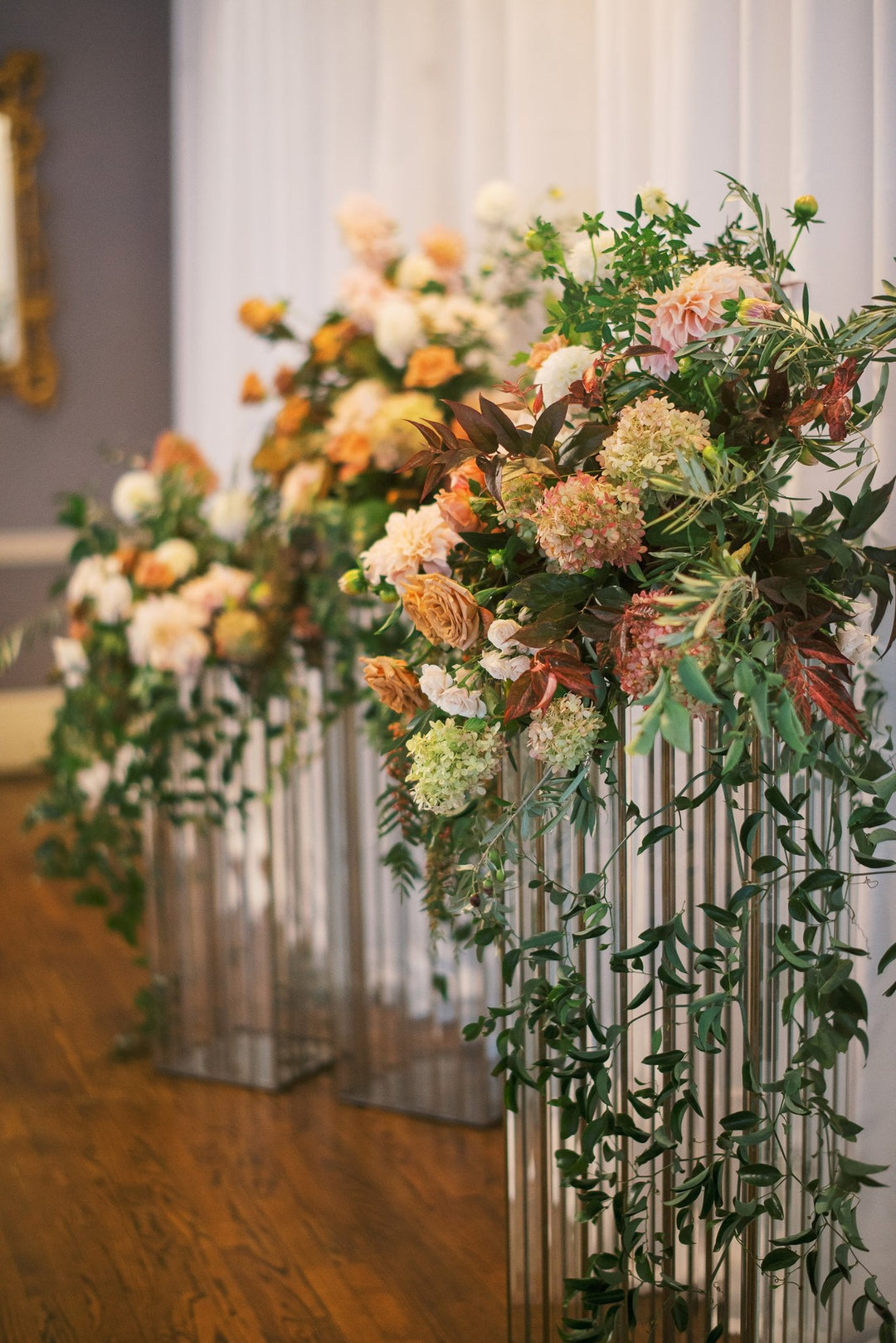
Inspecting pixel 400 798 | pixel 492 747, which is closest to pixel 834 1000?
pixel 492 747

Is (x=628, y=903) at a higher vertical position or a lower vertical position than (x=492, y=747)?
lower

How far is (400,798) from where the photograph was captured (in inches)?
58.3

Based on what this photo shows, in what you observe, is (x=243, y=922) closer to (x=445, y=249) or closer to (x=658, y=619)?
(x=445, y=249)

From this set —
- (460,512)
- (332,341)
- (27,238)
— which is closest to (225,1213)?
(460,512)

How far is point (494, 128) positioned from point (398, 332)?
0.59 metres

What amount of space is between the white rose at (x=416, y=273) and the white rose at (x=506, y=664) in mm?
1347

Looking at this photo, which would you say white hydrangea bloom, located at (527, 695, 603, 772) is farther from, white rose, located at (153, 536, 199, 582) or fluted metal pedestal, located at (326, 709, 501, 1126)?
white rose, located at (153, 536, 199, 582)

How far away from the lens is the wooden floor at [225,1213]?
174cm

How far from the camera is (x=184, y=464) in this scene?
248 centimetres

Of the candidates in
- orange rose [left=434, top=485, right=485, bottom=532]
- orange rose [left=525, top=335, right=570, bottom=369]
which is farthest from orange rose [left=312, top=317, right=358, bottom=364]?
orange rose [left=434, top=485, right=485, bottom=532]

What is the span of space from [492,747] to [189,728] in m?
1.22

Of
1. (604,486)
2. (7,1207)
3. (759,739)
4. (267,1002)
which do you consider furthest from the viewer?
(267,1002)

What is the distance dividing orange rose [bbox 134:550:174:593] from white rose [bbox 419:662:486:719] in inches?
43.6

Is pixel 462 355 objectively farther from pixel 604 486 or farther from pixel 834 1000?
pixel 834 1000
